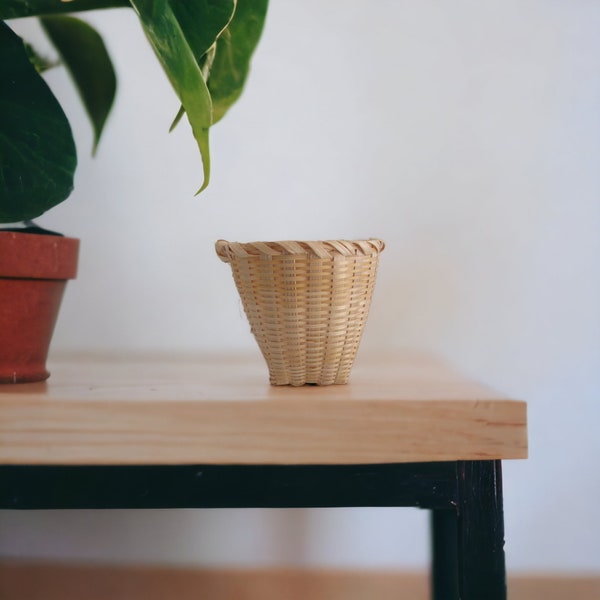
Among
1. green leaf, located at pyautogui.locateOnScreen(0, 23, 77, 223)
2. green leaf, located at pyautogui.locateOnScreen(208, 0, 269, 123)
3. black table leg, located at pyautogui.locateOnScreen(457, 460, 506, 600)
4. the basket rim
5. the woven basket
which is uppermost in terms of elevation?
green leaf, located at pyautogui.locateOnScreen(208, 0, 269, 123)

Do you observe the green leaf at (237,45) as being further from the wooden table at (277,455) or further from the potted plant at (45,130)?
the wooden table at (277,455)

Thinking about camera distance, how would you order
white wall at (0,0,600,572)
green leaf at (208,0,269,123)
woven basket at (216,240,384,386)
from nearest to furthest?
1. woven basket at (216,240,384,386)
2. green leaf at (208,0,269,123)
3. white wall at (0,0,600,572)

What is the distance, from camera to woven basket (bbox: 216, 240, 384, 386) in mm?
603

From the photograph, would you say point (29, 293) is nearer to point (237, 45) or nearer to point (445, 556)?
point (237, 45)

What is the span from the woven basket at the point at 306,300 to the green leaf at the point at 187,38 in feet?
0.37

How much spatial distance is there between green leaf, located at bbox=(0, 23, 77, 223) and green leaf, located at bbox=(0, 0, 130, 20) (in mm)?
56

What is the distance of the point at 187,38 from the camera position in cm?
54

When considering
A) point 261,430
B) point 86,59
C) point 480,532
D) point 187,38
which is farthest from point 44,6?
point 480,532

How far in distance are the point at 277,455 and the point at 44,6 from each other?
21.5 inches

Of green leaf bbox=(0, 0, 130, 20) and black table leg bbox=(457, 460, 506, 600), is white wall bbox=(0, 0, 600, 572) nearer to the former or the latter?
green leaf bbox=(0, 0, 130, 20)

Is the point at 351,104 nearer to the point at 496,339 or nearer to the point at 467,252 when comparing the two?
the point at 467,252

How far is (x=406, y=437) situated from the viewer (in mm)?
500

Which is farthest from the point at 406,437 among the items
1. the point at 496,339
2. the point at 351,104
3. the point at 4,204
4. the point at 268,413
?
the point at 351,104

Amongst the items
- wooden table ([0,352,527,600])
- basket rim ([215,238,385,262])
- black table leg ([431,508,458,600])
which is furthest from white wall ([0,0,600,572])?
wooden table ([0,352,527,600])
